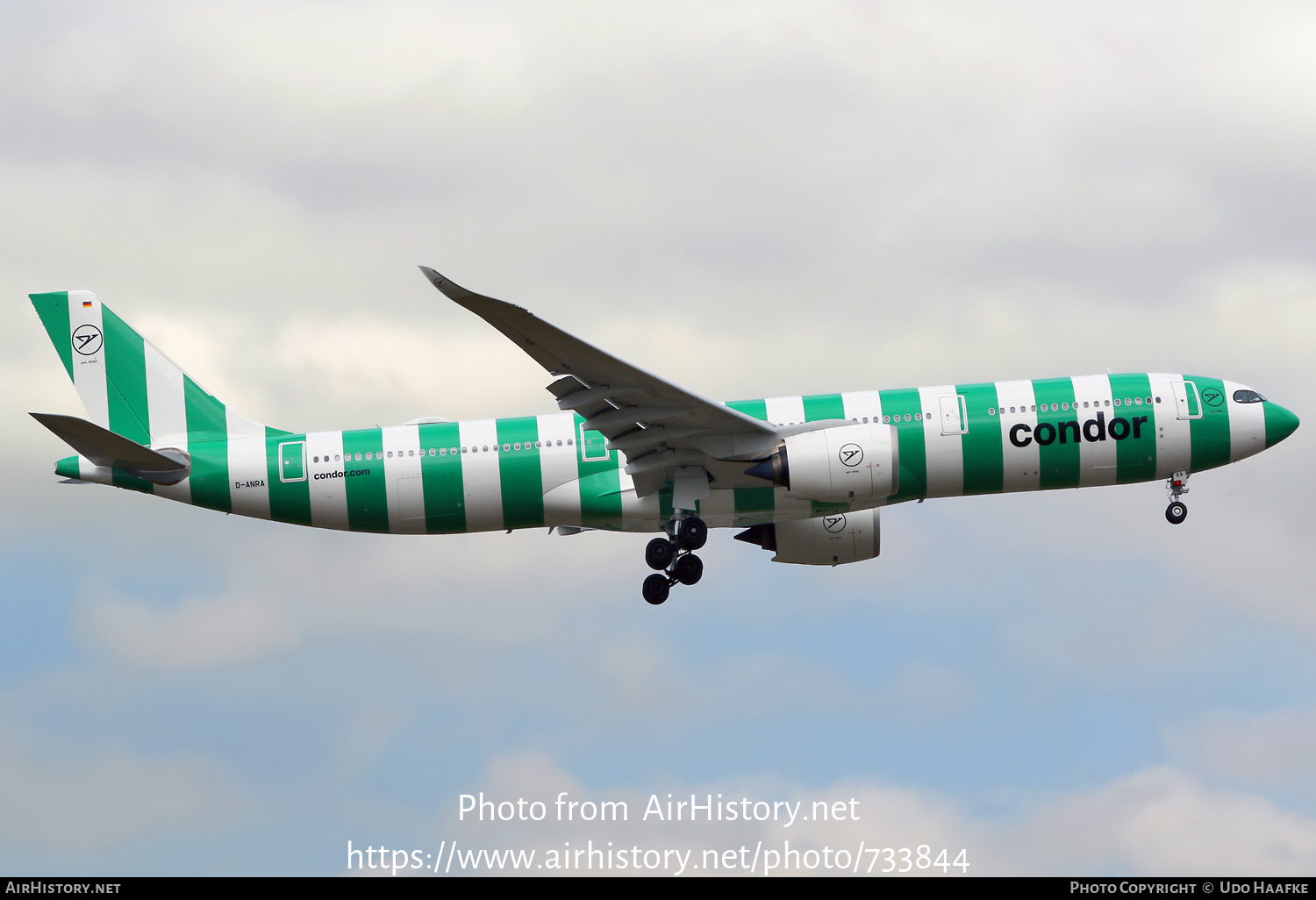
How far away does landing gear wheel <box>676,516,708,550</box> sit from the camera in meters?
39.5

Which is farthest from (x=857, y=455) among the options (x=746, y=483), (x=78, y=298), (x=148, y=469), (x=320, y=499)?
(x=78, y=298)

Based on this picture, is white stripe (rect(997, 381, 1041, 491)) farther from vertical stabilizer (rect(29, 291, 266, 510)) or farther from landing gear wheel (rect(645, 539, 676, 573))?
vertical stabilizer (rect(29, 291, 266, 510))

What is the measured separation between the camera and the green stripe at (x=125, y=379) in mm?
42719

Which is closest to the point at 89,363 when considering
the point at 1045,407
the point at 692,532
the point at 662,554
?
the point at 662,554

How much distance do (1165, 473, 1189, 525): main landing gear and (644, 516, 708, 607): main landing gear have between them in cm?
1274

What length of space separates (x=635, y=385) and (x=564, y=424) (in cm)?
422

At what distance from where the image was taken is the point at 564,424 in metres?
40.5

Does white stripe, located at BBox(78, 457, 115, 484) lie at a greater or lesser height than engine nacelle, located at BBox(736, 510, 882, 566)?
greater

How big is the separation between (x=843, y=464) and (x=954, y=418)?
373 centimetres

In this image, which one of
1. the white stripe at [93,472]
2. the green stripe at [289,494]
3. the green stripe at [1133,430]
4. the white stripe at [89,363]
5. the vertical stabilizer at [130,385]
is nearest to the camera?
the green stripe at [1133,430]

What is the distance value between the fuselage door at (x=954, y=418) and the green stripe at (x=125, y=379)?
22193 mm

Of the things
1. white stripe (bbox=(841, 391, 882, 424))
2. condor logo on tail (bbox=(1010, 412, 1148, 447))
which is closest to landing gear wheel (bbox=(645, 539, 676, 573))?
white stripe (bbox=(841, 391, 882, 424))

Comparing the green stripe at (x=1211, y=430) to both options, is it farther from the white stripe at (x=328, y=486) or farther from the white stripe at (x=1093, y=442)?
the white stripe at (x=328, y=486)

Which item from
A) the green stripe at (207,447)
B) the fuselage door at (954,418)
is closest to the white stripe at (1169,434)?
the fuselage door at (954,418)
